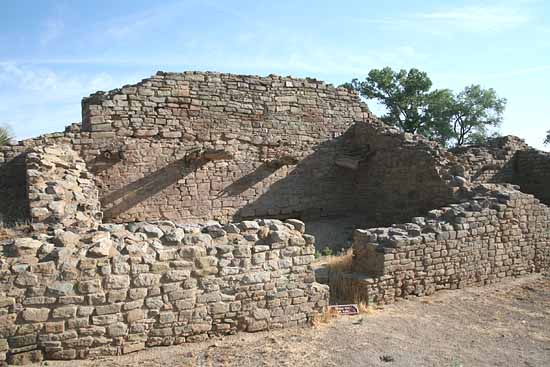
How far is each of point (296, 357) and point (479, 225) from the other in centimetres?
500

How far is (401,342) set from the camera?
5.12 m

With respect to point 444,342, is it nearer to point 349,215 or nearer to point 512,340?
point 512,340

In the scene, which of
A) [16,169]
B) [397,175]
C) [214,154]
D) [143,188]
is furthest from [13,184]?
[397,175]

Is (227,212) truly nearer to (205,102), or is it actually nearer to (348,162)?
(205,102)

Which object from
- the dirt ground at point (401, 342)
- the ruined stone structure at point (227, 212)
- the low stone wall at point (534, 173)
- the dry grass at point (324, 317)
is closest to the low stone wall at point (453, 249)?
the ruined stone structure at point (227, 212)

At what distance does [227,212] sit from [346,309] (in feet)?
17.5

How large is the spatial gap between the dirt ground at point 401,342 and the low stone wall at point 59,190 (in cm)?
265

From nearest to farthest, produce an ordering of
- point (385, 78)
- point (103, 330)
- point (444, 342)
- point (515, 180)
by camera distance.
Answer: point (103, 330), point (444, 342), point (515, 180), point (385, 78)

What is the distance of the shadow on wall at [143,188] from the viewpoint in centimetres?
945

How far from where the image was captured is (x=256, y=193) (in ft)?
36.6

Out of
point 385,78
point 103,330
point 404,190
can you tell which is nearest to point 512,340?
point 103,330

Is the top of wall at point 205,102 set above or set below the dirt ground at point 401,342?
above

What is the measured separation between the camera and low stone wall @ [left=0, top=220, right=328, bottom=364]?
3.99 metres

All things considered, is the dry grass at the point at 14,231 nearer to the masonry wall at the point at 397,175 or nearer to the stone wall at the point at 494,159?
the masonry wall at the point at 397,175
